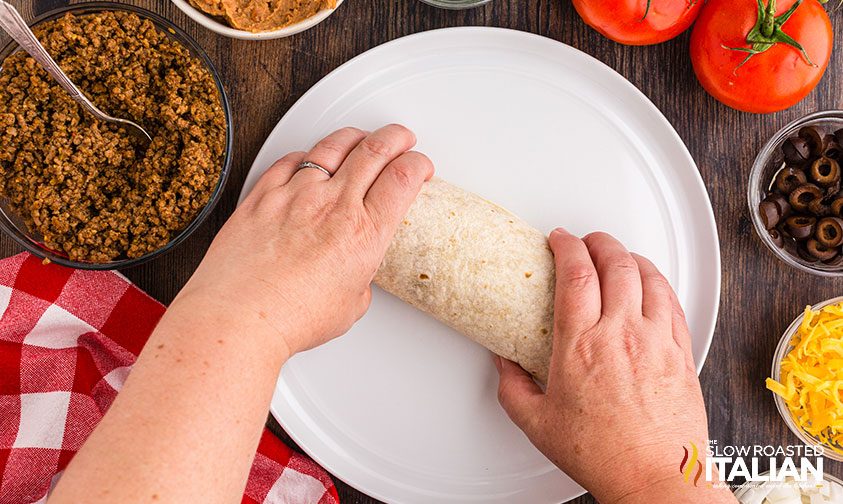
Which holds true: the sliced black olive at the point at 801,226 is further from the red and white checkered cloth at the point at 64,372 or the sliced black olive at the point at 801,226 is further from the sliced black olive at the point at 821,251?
the red and white checkered cloth at the point at 64,372

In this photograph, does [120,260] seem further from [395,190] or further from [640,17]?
[640,17]

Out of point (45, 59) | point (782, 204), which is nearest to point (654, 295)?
point (782, 204)

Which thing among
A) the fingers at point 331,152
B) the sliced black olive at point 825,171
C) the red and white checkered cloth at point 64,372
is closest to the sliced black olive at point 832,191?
the sliced black olive at point 825,171

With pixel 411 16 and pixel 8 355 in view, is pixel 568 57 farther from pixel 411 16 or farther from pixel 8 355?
pixel 8 355

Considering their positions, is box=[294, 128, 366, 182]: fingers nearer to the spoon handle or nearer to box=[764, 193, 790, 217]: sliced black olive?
the spoon handle

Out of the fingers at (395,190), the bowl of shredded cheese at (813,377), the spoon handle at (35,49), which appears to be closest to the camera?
the spoon handle at (35,49)

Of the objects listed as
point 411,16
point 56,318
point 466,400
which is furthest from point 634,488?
point 56,318
